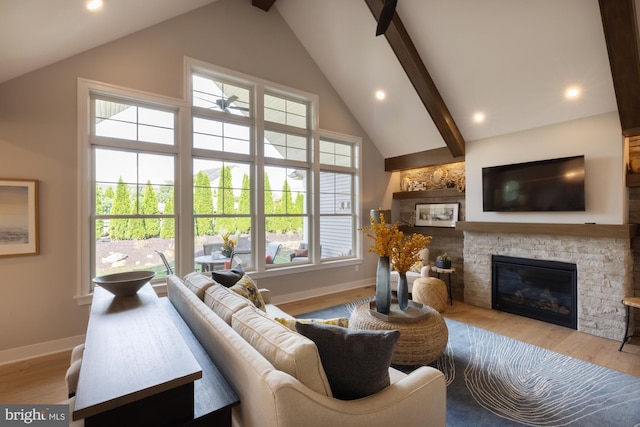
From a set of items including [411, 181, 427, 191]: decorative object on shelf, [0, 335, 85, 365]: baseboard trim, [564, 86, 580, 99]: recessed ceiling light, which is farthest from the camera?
[411, 181, 427, 191]: decorative object on shelf

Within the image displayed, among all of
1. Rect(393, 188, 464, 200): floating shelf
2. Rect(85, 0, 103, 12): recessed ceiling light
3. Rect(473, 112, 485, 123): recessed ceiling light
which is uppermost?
Rect(85, 0, 103, 12): recessed ceiling light

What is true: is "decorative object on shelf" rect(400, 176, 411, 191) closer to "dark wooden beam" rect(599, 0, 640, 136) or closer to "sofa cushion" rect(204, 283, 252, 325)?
"dark wooden beam" rect(599, 0, 640, 136)

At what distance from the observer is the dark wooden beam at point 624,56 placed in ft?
8.50

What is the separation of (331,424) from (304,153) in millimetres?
4310

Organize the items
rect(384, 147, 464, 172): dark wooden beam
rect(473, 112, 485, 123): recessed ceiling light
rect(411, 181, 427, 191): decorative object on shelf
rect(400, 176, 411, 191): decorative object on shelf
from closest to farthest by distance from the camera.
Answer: rect(473, 112, 485, 123): recessed ceiling light, rect(384, 147, 464, 172): dark wooden beam, rect(411, 181, 427, 191): decorative object on shelf, rect(400, 176, 411, 191): decorative object on shelf

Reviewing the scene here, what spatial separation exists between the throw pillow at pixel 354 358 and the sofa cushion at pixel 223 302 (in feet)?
2.00

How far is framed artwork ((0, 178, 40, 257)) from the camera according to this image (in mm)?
2766

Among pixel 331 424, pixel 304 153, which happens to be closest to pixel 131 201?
pixel 304 153

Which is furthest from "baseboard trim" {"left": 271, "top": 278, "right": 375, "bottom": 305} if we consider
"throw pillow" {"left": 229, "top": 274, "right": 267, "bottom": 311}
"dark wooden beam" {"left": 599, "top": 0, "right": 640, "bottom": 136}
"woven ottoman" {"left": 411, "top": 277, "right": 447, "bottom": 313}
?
"dark wooden beam" {"left": 599, "top": 0, "right": 640, "bottom": 136}

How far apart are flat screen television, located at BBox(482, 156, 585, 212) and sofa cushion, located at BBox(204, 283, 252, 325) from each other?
13.4ft

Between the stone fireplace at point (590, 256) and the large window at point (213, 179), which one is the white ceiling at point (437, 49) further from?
the stone fireplace at point (590, 256)

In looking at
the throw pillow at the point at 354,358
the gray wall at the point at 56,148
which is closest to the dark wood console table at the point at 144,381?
the throw pillow at the point at 354,358

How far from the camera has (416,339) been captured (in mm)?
2479

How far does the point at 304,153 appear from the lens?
499 centimetres
